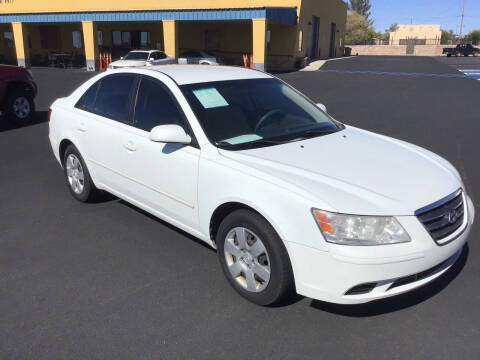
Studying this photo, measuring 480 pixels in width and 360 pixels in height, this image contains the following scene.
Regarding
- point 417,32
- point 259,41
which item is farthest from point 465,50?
point 417,32

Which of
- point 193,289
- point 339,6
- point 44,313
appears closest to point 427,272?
point 193,289

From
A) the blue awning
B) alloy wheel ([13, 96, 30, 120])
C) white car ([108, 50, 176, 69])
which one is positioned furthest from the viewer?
the blue awning

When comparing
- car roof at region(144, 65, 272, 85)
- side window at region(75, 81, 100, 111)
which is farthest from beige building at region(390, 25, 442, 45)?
side window at region(75, 81, 100, 111)

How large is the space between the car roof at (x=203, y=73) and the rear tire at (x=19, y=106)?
22.5ft

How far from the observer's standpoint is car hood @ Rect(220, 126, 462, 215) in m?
2.77

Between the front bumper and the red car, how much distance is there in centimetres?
892

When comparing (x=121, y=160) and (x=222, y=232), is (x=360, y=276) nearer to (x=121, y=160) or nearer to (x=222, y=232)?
(x=222, y=232)

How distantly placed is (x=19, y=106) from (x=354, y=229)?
372 inches

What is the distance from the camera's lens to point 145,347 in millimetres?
2795

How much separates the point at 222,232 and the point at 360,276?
3.61 ft

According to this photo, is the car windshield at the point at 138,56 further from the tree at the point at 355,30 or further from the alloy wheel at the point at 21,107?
the tree at the point at 355,30

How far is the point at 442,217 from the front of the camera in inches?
117

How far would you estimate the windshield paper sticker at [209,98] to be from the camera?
3.76 metres

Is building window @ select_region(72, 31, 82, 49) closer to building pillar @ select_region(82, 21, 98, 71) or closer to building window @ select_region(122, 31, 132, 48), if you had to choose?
building window @ select_region(122, 31, 132, 48)
